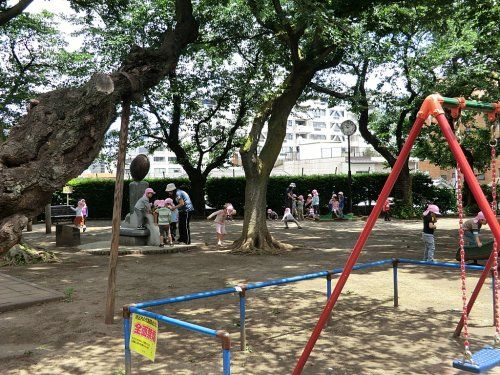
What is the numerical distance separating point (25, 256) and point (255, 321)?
7304 millimetres

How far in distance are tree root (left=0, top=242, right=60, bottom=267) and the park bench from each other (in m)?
12.7

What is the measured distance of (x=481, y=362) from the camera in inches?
139

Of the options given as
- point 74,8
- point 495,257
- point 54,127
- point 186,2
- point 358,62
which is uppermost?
point 358,62

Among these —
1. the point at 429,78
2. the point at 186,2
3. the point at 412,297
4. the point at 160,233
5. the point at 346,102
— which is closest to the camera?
the point at 412,297

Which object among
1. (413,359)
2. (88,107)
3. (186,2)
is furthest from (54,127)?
(186,2)

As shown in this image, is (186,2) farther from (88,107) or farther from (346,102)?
(346,102)

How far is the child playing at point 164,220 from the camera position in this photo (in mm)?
13211

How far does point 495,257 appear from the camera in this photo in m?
5.06

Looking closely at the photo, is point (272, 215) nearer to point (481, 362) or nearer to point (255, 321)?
point (255, 321)

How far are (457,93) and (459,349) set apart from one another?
53.2ft

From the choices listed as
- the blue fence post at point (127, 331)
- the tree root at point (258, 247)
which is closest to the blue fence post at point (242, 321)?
the blue fence post at point (127, 331)

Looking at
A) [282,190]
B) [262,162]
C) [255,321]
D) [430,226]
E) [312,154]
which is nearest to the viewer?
[255,321]

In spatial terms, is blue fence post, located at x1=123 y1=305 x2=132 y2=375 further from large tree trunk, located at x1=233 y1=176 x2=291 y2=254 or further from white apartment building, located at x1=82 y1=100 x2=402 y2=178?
white apartment building, located at x1=82 y1=100 x2=402 y2=178

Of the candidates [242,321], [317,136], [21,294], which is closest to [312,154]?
[317,136]
